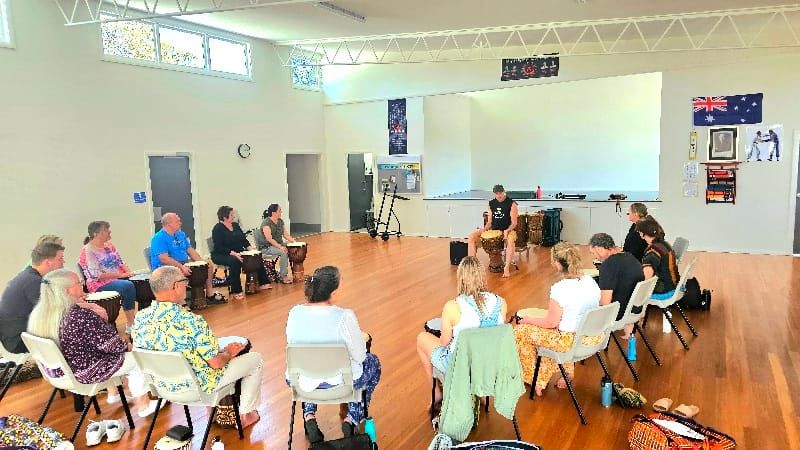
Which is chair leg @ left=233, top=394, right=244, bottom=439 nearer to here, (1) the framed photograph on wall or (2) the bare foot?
(2) the bare foot

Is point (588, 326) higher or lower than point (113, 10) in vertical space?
lower

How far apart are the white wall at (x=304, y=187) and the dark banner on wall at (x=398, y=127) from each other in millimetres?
1947

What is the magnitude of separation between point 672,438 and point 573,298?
980mm

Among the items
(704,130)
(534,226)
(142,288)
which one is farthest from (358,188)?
(142,288)

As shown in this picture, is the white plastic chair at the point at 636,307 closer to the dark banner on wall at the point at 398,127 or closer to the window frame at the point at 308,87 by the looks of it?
the dark banner on wall at the point at 398,127

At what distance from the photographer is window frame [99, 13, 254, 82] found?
8180mm

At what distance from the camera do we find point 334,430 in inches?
139

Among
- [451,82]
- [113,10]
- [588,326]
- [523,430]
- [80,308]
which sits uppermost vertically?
[113,10]

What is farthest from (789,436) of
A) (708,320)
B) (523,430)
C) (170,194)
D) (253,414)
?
(170,194)

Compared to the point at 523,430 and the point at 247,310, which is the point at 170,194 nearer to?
the point at 247,310

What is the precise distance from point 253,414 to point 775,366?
4.03 metres

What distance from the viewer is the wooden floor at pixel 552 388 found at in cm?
345

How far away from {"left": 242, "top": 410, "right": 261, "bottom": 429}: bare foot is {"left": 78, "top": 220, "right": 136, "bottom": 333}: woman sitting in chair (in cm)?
235

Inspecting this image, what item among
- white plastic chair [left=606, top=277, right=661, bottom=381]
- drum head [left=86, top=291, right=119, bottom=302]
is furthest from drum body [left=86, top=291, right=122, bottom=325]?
white plastic chair [left=606, top=277, right=661, bottom=381]
